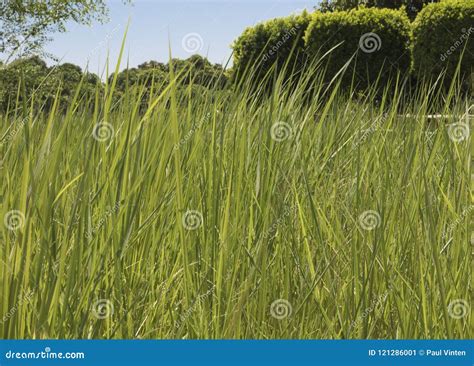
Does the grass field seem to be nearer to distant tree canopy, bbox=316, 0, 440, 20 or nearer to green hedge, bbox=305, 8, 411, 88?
green hedge, bbox=305, 8, 411, 88

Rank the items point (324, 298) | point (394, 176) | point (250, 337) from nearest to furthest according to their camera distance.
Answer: point (250, 337)
point (324, 298)
point (394, 176)

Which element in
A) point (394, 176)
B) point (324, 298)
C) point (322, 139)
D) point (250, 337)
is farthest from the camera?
point (322, 139)

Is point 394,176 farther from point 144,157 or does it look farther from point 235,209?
point 144,157

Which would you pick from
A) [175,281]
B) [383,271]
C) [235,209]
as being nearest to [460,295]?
[383,271]

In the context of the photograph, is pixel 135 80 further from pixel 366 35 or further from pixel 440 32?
pixel 366 35

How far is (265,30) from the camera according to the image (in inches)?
503

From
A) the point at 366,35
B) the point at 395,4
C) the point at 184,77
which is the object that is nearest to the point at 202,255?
the point at 184,77

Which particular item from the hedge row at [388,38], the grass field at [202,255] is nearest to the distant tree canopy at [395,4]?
the hedge row at [388,38]

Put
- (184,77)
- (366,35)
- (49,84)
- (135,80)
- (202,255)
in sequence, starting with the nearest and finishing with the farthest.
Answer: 1. (202,255)
2. (184,77)
3. (135,80)
4. (49,84)
5. (366,35)

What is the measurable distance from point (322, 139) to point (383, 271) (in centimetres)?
104

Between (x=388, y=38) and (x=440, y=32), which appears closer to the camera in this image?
(x=440, y=32)

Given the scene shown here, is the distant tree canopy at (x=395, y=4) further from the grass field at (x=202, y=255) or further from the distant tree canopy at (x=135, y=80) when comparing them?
the grass field at (x=202, y=255)

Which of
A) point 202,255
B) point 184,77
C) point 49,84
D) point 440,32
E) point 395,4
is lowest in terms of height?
point 202,255

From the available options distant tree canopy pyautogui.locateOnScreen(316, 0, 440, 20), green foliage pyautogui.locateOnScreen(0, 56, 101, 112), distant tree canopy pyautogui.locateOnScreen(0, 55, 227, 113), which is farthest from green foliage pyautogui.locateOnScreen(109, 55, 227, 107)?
distant tree canopy pyautogui.locateOnScreen(316, 0, 440, 20)
